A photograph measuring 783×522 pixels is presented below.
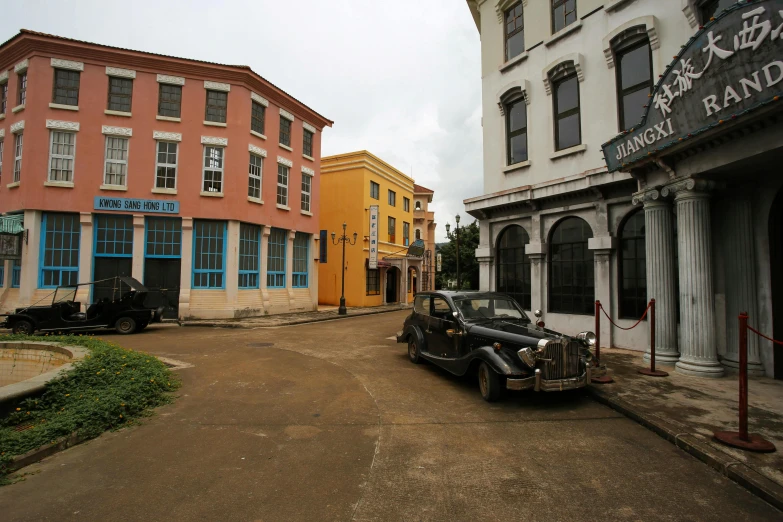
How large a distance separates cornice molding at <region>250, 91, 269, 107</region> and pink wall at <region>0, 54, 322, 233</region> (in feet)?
1.10

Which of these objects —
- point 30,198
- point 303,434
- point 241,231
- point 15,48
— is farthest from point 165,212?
point 303,434

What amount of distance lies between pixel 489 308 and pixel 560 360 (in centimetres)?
205

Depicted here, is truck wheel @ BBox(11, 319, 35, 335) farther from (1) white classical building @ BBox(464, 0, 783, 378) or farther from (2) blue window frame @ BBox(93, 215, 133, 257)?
(1) white classical building @ BBox(464, 0, 783, 378)

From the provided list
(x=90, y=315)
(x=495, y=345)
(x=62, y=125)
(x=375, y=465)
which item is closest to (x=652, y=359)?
(x=495, y=345)

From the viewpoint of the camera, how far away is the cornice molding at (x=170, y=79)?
58.4ft

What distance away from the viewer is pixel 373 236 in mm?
26438

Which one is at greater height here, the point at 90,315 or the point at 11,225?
the point at 11,225

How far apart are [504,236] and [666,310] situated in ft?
19.1

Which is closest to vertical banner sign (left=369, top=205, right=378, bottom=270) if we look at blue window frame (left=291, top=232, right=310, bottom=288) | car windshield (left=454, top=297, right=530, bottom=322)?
blue window frame (left=291, top=232, right=310, bottom=288)

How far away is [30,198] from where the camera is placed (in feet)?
52.9

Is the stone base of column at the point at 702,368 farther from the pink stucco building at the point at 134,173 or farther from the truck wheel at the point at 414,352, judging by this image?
the pink stucco building at the point at 134,173

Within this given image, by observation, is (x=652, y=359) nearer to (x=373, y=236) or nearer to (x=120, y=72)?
(x=373, y=236)

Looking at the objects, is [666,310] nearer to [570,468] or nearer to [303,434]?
[570,468]

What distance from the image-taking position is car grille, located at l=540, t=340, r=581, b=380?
5.84m
